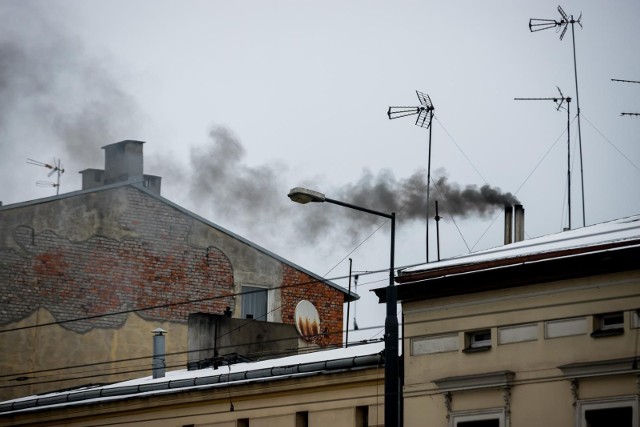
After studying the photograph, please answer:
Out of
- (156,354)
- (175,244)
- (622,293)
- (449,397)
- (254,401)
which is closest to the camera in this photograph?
(622,293)

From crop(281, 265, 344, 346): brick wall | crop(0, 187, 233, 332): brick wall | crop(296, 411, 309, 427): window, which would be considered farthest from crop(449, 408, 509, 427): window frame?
crop(281, 265, 344, 346): brick wall

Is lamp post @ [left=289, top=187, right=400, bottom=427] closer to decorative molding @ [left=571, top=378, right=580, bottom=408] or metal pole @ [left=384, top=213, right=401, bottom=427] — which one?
metal pole @ [left=384, top=213, right=401, bottom=427]

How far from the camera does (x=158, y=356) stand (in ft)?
132

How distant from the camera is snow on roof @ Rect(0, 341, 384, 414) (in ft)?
107

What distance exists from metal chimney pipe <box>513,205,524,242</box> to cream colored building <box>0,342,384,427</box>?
163 inches

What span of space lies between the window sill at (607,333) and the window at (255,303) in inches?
868

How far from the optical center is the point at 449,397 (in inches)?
1145

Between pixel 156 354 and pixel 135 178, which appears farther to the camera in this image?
pixel 135 178

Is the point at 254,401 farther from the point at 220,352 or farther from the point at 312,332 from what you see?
the point at 312,332

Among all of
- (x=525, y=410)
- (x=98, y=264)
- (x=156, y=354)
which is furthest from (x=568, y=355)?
(x=98, y=264)

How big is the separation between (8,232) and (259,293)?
8.84 metres

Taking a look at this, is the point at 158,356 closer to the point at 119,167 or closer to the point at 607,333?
the point at 119,167

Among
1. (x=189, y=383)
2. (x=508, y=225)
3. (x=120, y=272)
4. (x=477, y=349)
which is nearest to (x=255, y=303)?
(x=120, y=272)

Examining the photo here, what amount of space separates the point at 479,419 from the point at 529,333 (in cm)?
191
